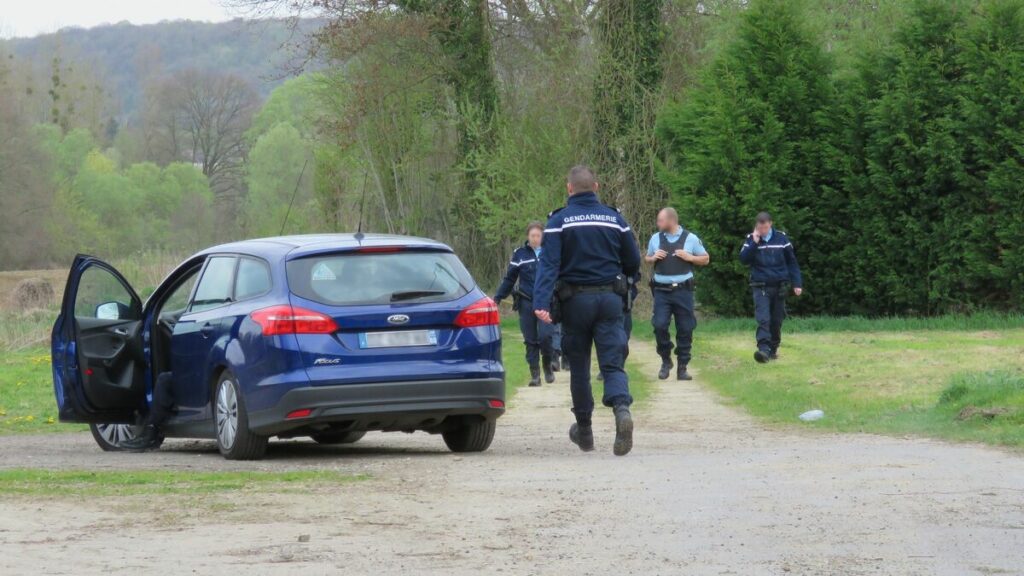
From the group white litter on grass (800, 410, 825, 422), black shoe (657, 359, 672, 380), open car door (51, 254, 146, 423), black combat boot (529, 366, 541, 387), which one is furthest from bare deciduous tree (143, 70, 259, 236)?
open car door (51, 254, 146, 423)

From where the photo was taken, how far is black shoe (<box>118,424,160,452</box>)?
42.1 feet

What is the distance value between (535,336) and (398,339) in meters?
8.14

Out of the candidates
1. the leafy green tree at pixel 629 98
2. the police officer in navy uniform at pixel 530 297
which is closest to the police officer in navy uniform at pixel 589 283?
the police officer in navy uniform at pixel 530 297

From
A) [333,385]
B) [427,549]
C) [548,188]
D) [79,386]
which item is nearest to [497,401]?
[333,385]

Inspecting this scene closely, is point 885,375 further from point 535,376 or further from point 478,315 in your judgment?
point 478,315

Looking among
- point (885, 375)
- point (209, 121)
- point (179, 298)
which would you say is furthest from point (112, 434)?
point (209, 121)

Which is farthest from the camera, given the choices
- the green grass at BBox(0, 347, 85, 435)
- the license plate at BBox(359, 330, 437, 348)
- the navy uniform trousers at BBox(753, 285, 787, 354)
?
the navy uniform trousers at BBox(753, 285, 787, 354)

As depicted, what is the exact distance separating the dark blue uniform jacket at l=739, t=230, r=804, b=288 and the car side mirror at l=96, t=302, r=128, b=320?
9331 millimetres

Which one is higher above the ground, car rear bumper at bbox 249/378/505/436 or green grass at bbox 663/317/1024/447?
car rear bumper at bbox 249/378/505/436

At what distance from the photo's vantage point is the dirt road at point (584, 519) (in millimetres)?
6660

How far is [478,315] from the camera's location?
11.4 m

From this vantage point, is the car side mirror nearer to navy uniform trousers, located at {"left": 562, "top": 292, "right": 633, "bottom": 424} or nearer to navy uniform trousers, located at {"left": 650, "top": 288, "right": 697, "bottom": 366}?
navy uniform trousers, located at {"left": 562, "top": 292, "right": 633, "bottom": 424}

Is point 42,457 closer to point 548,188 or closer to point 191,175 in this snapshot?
point 548,188

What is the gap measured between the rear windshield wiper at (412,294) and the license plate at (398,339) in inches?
9.6
